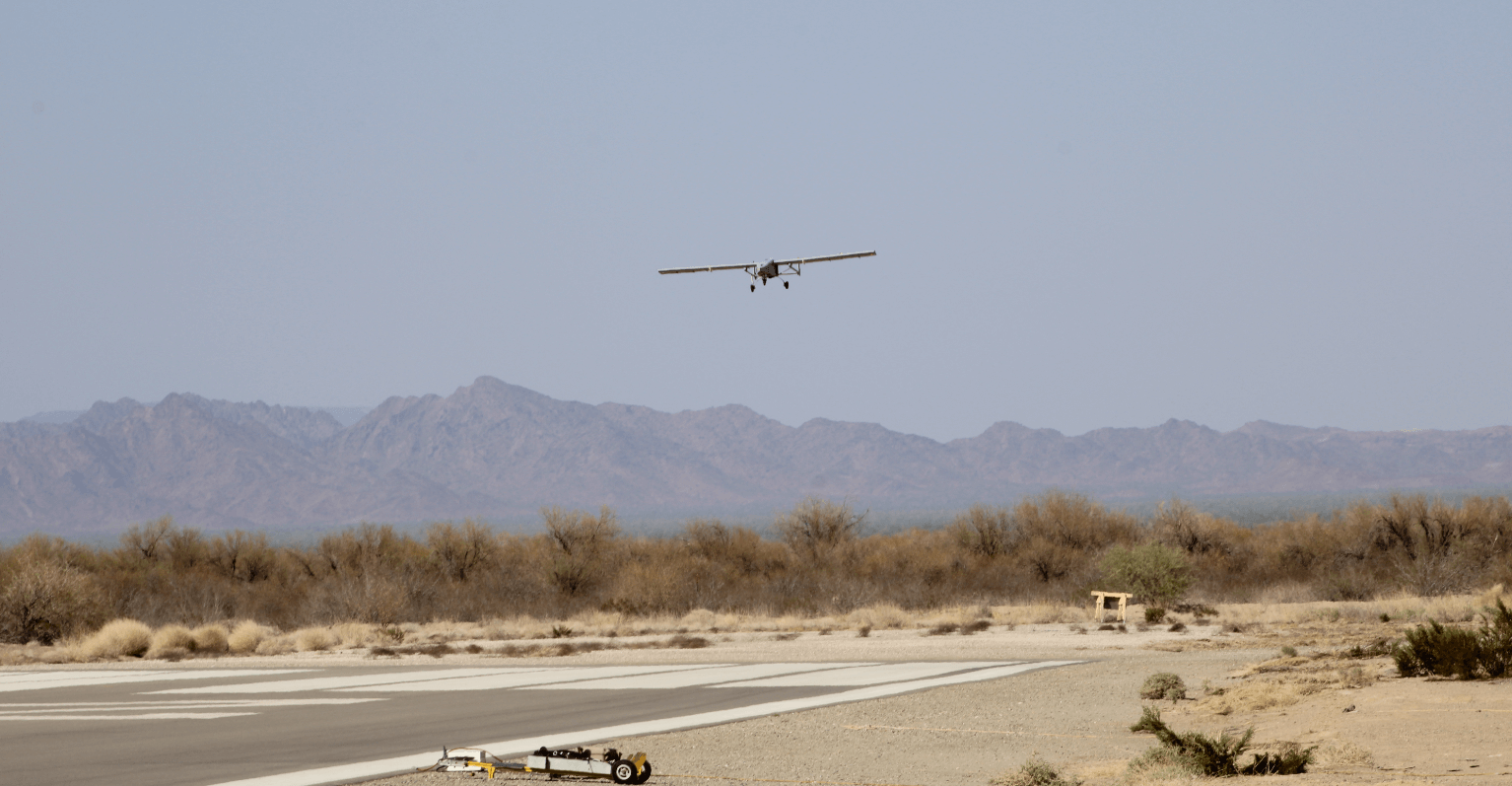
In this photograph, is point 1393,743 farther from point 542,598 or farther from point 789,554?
point 789,554

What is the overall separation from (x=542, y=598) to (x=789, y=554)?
464 inches

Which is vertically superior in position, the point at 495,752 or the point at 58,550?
the point at 58,550

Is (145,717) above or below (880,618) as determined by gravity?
below

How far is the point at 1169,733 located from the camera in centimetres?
1314

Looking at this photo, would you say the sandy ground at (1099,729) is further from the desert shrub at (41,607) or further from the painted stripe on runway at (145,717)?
the desert shrub at (41,607)

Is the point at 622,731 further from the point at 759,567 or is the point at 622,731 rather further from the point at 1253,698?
the point at 759,567

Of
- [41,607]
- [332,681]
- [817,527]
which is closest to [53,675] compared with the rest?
[332,681]

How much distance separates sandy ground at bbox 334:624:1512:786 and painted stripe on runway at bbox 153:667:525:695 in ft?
34.5

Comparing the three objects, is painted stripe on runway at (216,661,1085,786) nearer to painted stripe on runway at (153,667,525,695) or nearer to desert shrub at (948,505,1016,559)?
painted stripe on runway at (153,667,525,695)

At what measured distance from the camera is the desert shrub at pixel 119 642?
119 feet

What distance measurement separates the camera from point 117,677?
30000 mm

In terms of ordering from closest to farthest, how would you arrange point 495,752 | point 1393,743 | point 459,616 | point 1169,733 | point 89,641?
1. point 1169,733
2. point 1393,743
3. point 495,752
4. point 89,641
5. point 459,616

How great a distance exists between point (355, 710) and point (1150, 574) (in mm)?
25501

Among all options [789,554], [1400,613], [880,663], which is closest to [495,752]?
[880,663]
